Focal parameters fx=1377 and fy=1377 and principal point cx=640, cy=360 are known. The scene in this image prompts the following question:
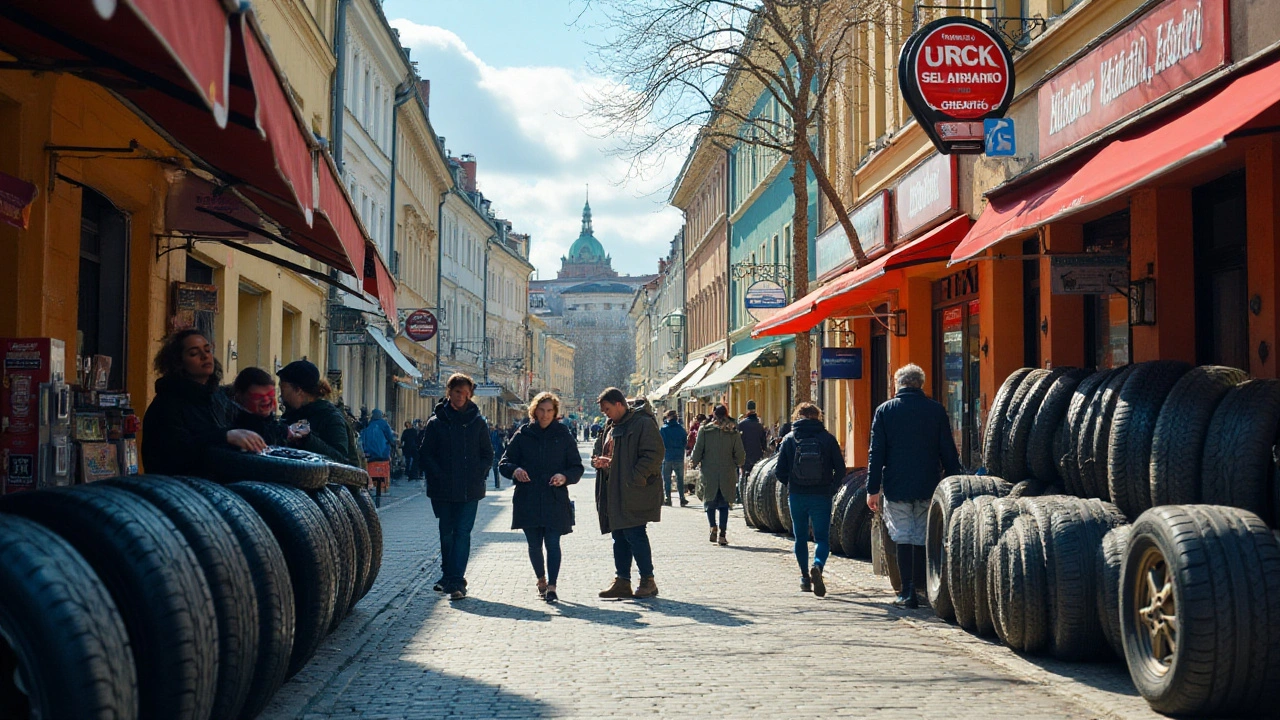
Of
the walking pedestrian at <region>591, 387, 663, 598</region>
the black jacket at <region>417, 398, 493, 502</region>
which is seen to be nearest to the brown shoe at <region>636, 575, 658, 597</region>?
the walking pedestrian at <region>591, 387, 663, 598</region>

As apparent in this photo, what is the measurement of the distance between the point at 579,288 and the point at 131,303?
182 metres

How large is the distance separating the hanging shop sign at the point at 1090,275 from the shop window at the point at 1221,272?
820 mm

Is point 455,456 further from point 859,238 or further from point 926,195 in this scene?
point 859,238

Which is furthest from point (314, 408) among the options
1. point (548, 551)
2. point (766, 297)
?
point (766, 297)

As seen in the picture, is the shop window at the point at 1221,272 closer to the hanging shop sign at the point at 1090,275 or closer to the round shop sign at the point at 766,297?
the hanging shop sign at the point at 1090,275

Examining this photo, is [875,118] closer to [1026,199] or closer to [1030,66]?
[1030,66]

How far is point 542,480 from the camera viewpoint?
36.7 ft

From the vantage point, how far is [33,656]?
388cm

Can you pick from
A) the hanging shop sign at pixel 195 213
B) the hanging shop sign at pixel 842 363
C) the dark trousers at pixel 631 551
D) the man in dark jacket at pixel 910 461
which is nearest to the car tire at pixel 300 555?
the dark trousers at pixel 631 551

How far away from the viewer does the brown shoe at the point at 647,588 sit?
11148mm

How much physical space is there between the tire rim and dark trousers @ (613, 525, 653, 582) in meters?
5.09

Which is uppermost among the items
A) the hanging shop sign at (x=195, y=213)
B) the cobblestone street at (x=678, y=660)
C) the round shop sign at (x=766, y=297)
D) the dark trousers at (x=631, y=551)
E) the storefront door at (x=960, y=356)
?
the round shop sign at (x=766, y=297)

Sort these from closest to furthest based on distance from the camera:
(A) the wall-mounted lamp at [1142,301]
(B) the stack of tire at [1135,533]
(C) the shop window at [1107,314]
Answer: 1. (B) the stack of tire at [1135,533]
2. (A) the wall-mounted lamp at [1142,301]
3. (C) the shop window at [1107,314]

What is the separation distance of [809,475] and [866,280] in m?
3.86
